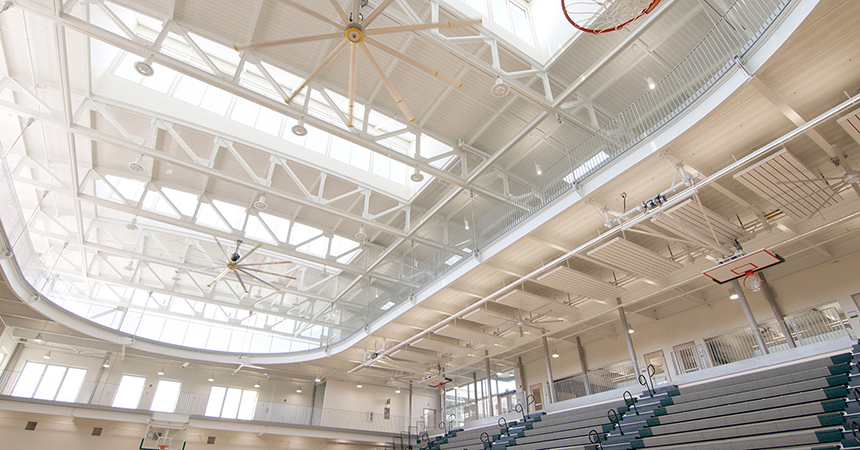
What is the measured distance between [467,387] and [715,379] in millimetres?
20255

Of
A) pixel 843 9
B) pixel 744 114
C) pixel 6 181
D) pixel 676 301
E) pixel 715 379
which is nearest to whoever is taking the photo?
pixel 843 9

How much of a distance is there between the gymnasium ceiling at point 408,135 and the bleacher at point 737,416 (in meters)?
4.39

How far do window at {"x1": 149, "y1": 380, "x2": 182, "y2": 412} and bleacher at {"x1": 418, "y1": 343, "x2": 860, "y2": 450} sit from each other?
23200 millimetres

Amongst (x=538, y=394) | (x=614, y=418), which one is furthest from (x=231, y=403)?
(x=614, y=418)

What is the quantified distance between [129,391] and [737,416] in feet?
109

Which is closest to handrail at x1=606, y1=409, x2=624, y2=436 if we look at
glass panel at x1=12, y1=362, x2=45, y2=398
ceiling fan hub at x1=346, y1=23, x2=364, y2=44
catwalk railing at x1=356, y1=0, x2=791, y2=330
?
catwalk railing at x1=356, y1=0, x2=791, y2=330

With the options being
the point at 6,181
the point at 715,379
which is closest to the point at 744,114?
the point at 715,379

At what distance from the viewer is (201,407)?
26.2m

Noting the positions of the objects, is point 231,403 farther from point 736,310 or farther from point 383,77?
point 736,310

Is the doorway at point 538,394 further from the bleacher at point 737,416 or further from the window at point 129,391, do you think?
the window at point 129,391

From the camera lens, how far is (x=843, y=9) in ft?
29.6

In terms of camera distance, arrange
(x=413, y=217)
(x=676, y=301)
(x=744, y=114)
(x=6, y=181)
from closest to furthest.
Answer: (x=744, y=114), (x=6, y=181), (x=676, y=301), (x=413, y=217)

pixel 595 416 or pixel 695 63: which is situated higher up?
pixel 695 63

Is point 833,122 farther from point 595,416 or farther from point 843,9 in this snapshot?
point 595,416
